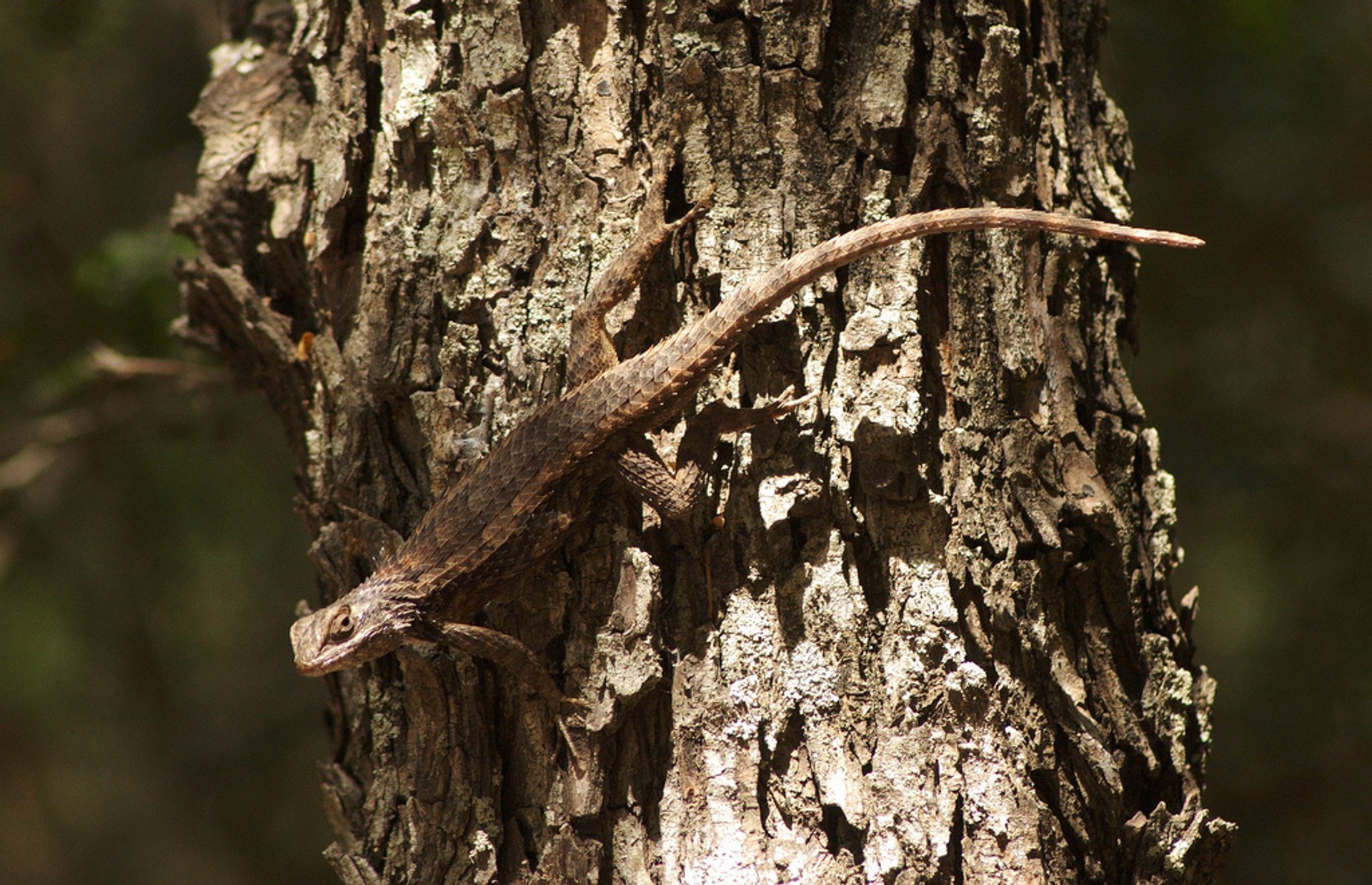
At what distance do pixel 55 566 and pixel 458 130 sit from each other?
648cm

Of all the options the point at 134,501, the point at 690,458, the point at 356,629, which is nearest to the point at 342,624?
the point at 356,629

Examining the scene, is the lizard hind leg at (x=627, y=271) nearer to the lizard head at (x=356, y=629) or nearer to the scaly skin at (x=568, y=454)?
the scaly skin at (x=568, y=454)

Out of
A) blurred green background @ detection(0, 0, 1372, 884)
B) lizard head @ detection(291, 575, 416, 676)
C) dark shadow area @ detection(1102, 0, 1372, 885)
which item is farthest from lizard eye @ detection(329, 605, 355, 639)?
dark shadow area @ detection(1102, 0, 1372, 885)

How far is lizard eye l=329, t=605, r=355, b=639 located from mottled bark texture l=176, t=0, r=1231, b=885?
114mm

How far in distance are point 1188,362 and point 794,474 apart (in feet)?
12.2

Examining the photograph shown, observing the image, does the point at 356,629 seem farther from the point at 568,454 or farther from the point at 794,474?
the point at 794,474

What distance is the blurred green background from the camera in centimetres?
443

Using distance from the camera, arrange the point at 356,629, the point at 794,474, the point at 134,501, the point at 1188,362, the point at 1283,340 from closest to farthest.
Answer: the point at 794,474 → the point at 356,629 → the point at 1283,340 → the point at 1188,362 → the point at 134,501

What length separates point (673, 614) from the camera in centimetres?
233

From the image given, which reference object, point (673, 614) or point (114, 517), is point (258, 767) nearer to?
point (114, 517)

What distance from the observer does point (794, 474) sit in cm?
231

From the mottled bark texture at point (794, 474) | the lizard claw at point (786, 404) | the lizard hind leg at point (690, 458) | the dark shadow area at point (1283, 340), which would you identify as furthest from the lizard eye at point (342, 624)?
the dark shadow area at point (1283, 340)

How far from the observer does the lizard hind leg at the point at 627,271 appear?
7.83 feet

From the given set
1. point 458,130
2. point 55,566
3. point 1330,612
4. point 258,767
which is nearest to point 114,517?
point 55,566
